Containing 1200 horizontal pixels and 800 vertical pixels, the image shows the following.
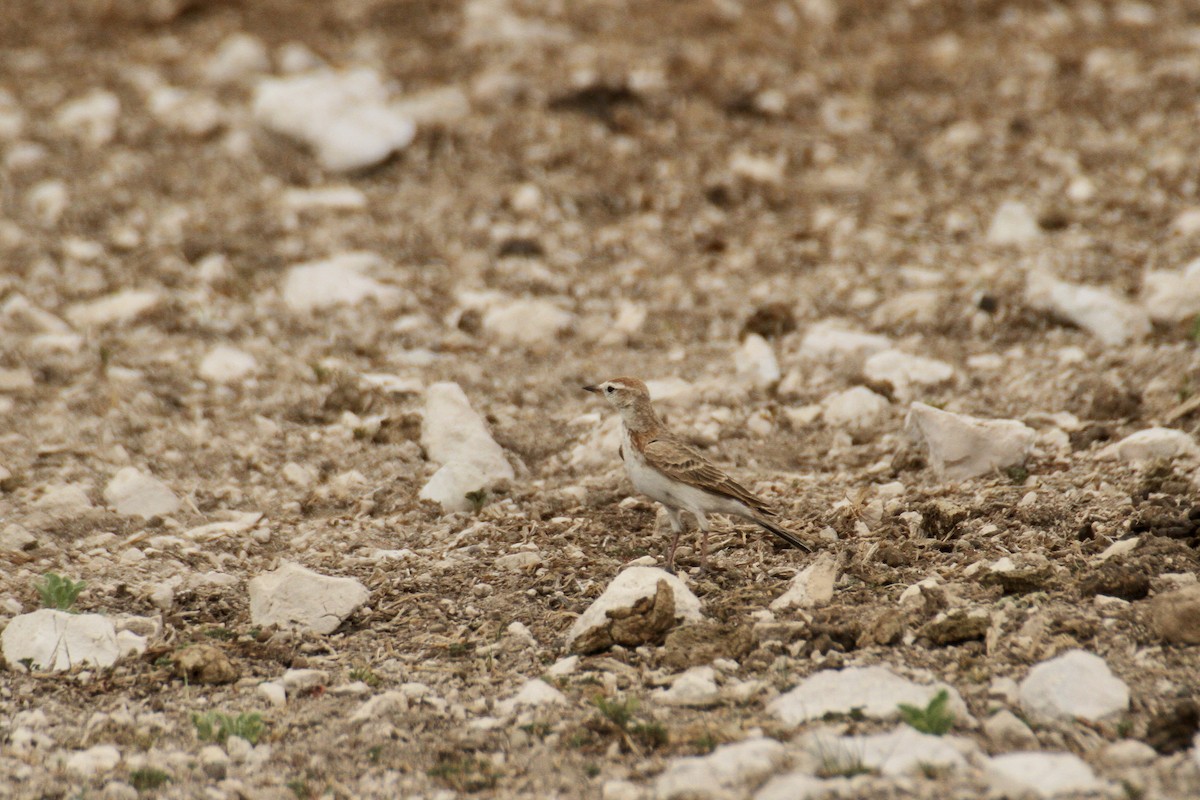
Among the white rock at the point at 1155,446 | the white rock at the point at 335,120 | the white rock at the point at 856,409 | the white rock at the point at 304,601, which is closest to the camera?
the white rock at the point at 304,601

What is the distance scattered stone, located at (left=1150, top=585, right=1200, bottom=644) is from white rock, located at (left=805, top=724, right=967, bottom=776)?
130cm

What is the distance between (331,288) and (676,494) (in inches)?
176

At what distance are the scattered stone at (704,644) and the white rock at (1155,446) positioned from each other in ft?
8.99

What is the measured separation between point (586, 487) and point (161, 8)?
9.36 meters

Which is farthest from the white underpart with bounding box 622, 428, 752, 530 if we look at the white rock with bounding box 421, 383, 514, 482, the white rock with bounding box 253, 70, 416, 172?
the white rock with bounding box 253, 70, 416, 172

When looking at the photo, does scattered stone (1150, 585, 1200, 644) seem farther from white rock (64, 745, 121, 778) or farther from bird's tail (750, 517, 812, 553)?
white rock (64, 745, 121, 778)

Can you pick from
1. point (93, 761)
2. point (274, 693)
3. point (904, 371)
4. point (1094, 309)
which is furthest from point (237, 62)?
point (93, 761)

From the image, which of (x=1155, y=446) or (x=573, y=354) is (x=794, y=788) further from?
(x=573, y=354)

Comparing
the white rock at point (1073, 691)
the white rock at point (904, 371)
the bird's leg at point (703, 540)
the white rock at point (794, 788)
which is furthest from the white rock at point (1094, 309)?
the white rock at point (794, 788)

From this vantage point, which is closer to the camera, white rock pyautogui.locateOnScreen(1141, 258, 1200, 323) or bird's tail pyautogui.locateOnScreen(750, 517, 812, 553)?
bird's tail pyautogui.locateOnScreen(750, 517, 812, 553)

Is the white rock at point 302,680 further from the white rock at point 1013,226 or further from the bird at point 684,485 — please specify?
the white rock at point 1013,226

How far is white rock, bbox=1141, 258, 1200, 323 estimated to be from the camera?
906 cm

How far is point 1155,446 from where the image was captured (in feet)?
23.6

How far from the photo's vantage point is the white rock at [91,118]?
12.4m
